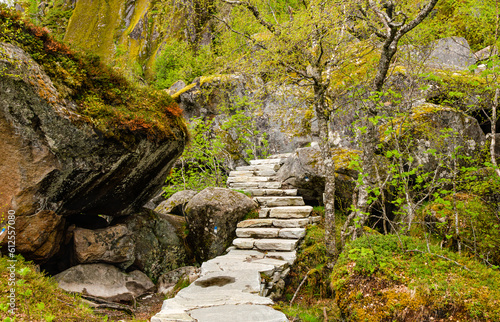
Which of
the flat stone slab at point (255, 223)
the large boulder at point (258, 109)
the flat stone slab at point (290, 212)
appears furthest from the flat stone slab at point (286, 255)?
the large boulder at point (258, 109)

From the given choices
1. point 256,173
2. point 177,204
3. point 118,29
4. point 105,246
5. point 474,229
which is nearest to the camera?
point 474,229

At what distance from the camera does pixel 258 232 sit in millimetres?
7473

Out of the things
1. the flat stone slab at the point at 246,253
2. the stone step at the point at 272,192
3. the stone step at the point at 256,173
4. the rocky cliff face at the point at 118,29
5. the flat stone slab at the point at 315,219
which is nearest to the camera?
the flat stone slab at the point at 246,253

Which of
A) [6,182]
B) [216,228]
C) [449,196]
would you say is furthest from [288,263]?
[6,182]

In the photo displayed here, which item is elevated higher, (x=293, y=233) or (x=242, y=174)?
(x=242, y=174)

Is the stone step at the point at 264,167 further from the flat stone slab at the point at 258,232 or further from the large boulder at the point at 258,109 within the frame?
the flat stone slab at the point at 258,232

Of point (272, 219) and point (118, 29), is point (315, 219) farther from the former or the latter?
point (118, 29)

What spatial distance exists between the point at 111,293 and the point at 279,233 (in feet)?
13.6

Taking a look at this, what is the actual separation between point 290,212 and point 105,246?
15.9 ft

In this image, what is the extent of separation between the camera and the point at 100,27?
87.6 feet

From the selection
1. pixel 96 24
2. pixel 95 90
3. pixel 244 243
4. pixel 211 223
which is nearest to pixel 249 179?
pixel 211 223

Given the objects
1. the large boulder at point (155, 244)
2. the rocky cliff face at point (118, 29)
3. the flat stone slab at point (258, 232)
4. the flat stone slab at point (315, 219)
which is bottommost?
the large boulder at point (155, 244)

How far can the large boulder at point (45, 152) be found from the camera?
16.0ft

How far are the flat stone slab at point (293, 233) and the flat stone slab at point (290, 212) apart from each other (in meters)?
0.66
